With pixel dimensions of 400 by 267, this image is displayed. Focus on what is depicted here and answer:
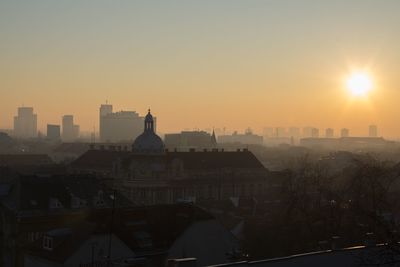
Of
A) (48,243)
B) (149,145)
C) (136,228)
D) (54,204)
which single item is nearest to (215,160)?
(149,145)

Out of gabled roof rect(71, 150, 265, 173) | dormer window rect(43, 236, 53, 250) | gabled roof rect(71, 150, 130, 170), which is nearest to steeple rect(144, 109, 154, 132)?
gabled roof rect(71, 150, 265, 173)

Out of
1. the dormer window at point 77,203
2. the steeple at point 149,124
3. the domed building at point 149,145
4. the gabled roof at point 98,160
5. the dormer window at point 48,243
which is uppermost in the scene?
the steeple at point 149,124

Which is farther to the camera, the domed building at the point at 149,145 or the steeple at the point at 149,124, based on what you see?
the steeple at the point at 149,124

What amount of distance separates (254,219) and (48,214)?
51.1 feet

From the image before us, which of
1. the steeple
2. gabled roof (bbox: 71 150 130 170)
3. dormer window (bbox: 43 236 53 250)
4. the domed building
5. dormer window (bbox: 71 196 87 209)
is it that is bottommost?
dormer window (bbox: 43 236 53 250)

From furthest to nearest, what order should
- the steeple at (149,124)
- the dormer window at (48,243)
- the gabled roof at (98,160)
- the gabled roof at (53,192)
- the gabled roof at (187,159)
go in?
the gabled roof at (98,160) → the steeple at (149,124) → the gabled roof at (187,159) → the gabled roof at (53,192) → the dormer window at (48,243)

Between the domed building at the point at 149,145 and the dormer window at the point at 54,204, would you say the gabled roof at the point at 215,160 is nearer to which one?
the domed building at the point at 149,145

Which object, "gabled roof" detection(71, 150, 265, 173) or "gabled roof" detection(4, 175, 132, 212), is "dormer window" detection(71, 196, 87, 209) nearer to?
"gabled roof" detection(4, 175, 132, 212)

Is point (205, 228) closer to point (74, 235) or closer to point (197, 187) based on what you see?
point (74, 235)

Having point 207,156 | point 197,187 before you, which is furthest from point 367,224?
point 207,156

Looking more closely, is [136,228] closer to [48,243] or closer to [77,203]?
[48,243]

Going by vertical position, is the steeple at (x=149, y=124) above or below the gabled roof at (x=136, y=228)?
above

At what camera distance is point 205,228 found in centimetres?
3819

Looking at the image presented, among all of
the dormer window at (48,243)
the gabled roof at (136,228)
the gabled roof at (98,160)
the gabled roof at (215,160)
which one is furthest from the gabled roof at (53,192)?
the gabled roof at (98,160)
